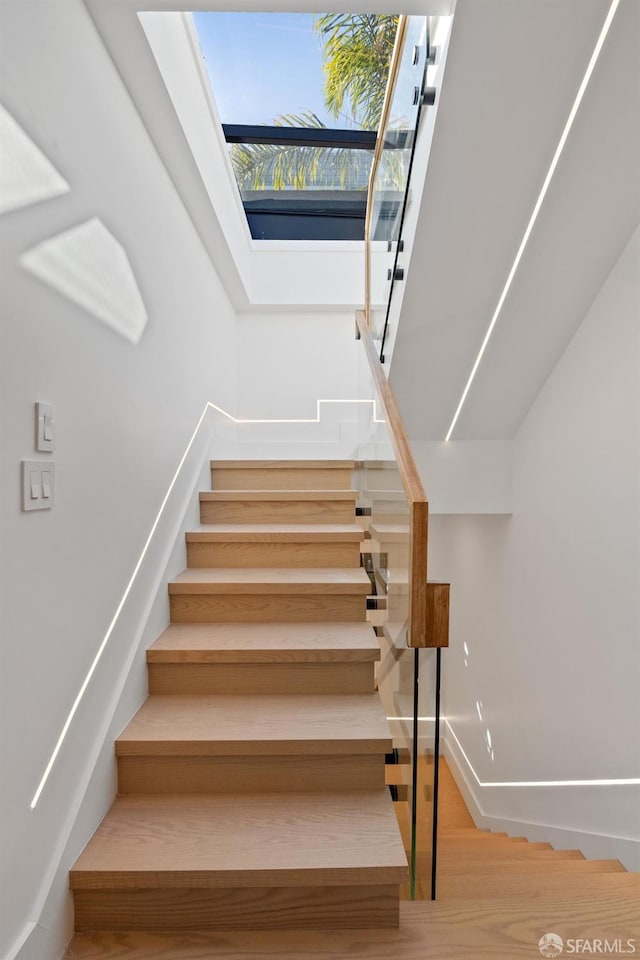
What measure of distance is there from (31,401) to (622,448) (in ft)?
7.93

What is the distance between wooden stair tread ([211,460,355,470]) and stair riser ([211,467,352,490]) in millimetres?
14

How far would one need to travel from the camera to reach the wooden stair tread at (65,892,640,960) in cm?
157

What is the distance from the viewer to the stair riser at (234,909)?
168 cm

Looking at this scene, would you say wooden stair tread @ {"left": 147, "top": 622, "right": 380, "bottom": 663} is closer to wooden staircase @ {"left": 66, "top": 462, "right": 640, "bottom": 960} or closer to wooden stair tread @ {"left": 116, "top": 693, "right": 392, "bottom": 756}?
wooden staircase @ {"left": 66, "top": 462, "right": 640, "bottom": 960}

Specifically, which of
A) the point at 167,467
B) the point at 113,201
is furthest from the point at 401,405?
the point at 113,201

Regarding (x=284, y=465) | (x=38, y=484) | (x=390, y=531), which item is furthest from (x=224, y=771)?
(x=284, y=465)

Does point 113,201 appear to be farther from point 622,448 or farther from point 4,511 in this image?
point 622,448

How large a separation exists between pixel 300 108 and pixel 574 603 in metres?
4.24

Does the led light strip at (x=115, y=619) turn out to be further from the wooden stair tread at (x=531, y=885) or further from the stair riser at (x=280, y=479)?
the wooden stair tread at (x=531, y=885)

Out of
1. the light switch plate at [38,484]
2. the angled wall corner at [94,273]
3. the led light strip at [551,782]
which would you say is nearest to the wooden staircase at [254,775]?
the light switch plate at [38,484]

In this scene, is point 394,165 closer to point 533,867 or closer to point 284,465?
point 284,465

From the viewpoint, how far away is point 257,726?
7.11 ft

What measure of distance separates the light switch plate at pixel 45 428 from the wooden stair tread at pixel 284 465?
2481 mm

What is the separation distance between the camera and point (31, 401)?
152cm
